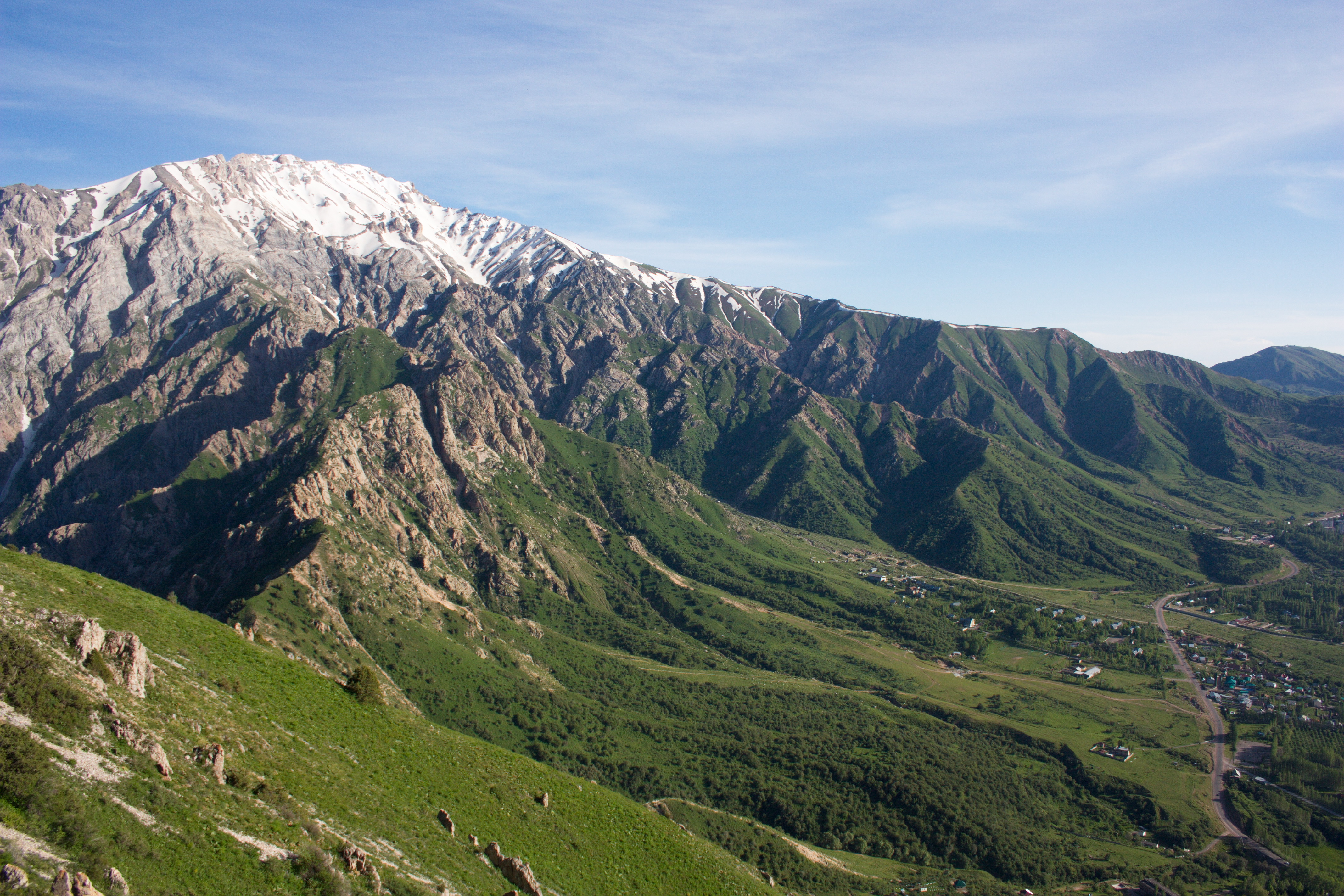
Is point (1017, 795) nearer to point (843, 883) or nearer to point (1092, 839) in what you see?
point (1092, 839)

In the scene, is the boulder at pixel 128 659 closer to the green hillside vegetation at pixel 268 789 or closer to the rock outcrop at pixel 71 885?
the green hillside vegetation at pixel 268 789

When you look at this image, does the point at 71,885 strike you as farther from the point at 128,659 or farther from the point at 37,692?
the point at 128,659

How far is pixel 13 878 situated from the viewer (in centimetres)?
2773

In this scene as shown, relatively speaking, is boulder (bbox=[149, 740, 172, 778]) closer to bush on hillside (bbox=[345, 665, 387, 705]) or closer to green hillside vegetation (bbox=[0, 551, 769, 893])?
green hillside vegetation (bbox=[0, 551, 769, 893])

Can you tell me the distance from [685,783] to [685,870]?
296 feet

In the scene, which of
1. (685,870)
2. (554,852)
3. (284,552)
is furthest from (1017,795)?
(284,552)

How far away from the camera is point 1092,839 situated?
16912 cm

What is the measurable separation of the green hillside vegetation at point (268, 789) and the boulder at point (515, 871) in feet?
6.02

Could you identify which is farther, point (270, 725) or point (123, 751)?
point (270, 725)

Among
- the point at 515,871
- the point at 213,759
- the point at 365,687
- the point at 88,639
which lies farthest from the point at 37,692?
the point at 365,687

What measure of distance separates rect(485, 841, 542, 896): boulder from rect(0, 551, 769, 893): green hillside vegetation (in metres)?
1.84

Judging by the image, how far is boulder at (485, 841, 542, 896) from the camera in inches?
2381

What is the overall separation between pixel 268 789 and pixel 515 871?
24.1m

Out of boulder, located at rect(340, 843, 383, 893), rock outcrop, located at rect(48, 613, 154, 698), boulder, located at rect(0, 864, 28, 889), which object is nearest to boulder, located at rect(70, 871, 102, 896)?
boulder, located at rect(0, 864, 28, 889)
